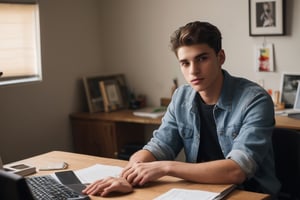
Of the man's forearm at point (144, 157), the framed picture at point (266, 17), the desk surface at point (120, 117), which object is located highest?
the framed picture at point (266, 17)

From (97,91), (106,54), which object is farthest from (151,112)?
(106,54)

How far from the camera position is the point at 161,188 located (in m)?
1.83

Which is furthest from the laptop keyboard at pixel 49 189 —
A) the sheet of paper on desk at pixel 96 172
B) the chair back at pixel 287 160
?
the chair back at pixel 287 160

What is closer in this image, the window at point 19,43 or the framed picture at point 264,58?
the framed picture at point 264,58

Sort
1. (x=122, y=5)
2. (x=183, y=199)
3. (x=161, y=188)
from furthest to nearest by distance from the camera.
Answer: (x=122, y=5)
(x=161, y=188)
(x=183, y=199)

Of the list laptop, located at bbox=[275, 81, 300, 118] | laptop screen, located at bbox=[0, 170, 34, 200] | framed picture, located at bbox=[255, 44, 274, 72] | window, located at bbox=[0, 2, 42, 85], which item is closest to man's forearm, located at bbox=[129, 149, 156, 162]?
laptop screen, located at bbox=[0, 170, 34, 200]

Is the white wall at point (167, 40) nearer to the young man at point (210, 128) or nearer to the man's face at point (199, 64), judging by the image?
the young man at point (210, 128)

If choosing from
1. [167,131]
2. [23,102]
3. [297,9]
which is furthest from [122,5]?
[167,131]

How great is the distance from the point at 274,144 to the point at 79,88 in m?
2.34

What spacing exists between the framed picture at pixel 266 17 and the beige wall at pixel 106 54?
5 centimetres

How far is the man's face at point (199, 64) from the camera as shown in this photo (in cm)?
204

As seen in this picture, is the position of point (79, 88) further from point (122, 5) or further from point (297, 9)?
point (297, 9)

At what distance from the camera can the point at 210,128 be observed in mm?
2191

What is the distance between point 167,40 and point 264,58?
33.8 inches
